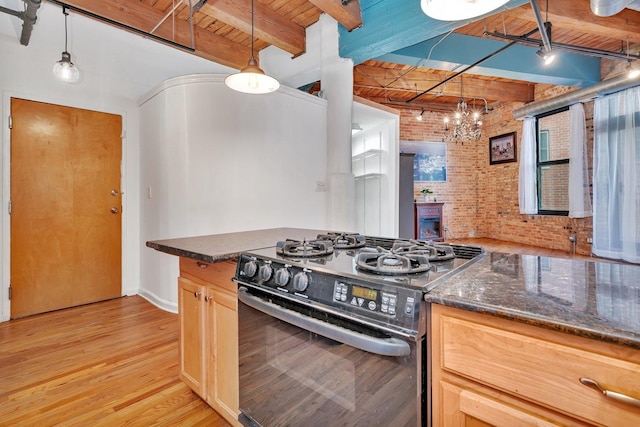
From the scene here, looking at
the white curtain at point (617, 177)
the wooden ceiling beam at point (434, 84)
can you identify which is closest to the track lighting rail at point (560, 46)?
the white curtain at point (617, 177)

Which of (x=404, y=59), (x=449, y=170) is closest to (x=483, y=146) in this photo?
(x=449, y=170)

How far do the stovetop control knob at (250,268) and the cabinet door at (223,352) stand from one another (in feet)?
0.59

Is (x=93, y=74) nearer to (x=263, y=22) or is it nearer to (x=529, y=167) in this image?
(x=263, y=22)

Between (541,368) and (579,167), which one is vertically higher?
(579,167)

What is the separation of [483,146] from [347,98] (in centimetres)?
549

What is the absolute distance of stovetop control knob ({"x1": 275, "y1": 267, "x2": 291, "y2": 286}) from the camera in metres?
1.14

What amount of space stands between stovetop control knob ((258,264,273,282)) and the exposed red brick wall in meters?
6.46

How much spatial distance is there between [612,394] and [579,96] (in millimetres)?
6233

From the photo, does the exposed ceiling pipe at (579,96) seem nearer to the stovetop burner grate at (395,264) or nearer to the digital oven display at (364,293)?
the stovetop burner grate at (395,264)

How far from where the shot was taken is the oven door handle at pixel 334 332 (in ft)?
2.70

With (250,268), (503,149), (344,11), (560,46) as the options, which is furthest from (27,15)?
(503,149)

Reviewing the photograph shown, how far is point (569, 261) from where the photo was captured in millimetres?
1219

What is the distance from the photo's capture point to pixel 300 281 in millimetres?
1090

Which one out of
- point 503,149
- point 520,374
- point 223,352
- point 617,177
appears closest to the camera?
point 520,374
